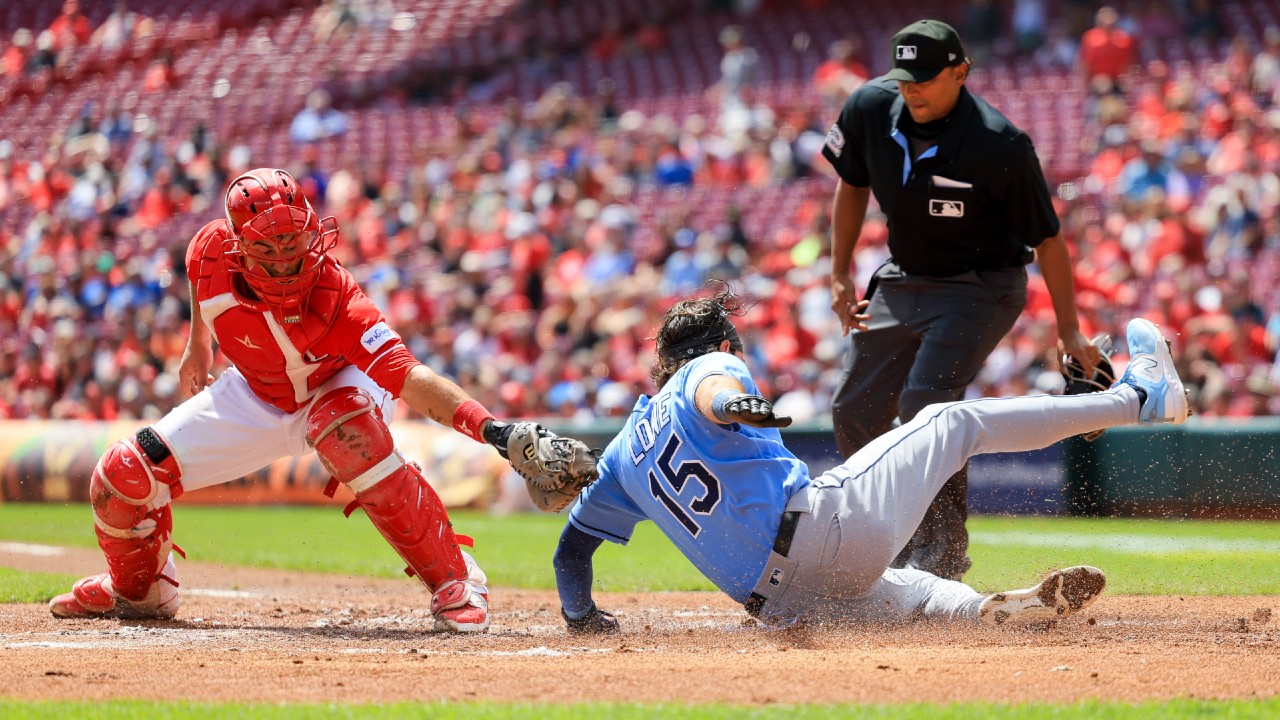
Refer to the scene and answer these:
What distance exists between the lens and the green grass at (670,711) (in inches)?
148

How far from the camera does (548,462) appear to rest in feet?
16.2

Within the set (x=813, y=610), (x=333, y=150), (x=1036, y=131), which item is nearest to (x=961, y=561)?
(x=813, y=610)

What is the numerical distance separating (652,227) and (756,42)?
5238 mm

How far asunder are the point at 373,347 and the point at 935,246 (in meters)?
2.45

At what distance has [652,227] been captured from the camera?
56.2ft

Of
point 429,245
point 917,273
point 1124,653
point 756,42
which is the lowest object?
point 429,245

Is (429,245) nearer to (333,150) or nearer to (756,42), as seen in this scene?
(333,150)

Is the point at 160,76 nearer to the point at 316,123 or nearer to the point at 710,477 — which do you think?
the point at 316,123

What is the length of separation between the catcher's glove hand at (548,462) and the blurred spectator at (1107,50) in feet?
41.2

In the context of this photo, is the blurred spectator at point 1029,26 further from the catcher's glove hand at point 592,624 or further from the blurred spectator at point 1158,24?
the catcher's glove hand at point 592,624

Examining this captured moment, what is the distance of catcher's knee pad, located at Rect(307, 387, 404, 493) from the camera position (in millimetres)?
5781

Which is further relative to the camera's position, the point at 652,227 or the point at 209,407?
the point at 652,227

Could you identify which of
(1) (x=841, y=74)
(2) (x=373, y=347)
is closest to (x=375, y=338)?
(2) (x=373, y=347)

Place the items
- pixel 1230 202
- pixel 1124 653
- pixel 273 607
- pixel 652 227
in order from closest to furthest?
pixel 1124 653 < pixel 273 607 < pixel 1230 202 < pixel 652 227
